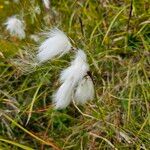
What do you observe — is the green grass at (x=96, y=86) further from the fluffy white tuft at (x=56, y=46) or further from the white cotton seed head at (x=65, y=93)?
the fluffy white tuft at (x=56, y=46)

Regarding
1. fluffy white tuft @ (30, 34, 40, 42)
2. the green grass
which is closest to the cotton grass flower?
the green grass

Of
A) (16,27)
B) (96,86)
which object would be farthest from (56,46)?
(16,27)

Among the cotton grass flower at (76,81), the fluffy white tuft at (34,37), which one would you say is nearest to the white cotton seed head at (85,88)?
the cotton grass flower at (76,81)

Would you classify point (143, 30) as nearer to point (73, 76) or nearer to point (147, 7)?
point (147, 7)

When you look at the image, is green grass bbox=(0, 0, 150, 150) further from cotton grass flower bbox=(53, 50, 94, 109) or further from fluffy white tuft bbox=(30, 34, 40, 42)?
cotton grass flower bbox=(53, 50, 94, 109)

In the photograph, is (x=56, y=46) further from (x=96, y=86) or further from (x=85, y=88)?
(x=96, y=86)

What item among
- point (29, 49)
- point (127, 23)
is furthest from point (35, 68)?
point (127, 23)
